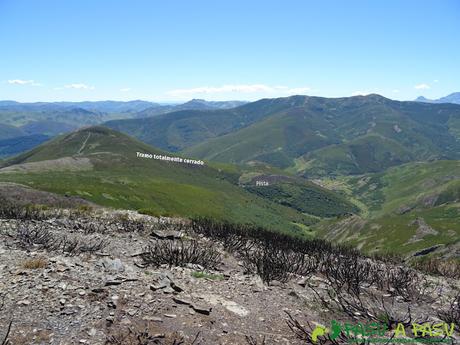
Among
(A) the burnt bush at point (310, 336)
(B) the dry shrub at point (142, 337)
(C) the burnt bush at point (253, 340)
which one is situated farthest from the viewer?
(A) the burnt bush at point (310, 336)

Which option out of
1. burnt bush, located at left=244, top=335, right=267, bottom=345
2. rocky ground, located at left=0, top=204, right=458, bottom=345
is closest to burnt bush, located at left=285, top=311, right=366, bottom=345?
rocky ground, located at left=0, top=204, right=458, bottom=345

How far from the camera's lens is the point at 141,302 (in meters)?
13.8

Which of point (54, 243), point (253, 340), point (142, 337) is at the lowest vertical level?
point (54, 243)

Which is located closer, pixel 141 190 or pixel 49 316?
pixel 49 316

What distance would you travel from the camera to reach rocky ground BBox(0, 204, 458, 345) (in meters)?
12.2

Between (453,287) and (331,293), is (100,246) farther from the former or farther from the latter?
(453,287)

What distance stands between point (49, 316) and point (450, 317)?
16960 millimetres

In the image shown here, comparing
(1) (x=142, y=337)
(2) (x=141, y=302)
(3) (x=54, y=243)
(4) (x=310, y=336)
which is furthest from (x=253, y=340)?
(3) (x=54, y=243)

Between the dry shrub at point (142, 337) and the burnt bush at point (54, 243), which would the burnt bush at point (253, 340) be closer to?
the dry shrub at point (142, 337)

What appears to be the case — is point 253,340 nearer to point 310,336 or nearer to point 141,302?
point 310,336

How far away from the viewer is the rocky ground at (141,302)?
479 inches

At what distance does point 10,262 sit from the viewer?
53.2 feet

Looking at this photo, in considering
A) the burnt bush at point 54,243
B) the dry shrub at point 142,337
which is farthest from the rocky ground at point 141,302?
the burnt bush at point 54,243

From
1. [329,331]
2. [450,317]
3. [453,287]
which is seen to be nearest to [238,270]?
[329,331]
